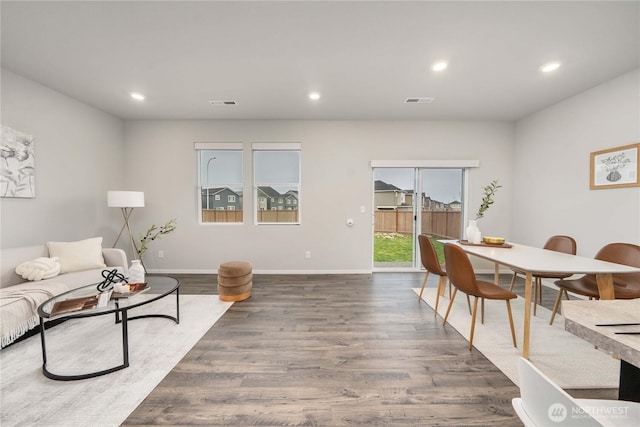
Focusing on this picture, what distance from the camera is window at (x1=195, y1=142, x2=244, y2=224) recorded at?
4.54 meters

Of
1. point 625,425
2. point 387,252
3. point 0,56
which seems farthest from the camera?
point 387,252

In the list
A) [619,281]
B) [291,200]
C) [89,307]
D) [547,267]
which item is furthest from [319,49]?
[619,281]

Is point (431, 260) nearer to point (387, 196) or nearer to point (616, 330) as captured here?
point (387, 196)

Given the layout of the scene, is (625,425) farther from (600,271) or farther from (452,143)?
(452,143)

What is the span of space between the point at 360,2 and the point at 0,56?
357 centimetres

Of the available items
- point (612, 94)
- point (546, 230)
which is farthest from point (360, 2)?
point (546, 230)

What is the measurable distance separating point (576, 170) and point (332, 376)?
13.6 ft

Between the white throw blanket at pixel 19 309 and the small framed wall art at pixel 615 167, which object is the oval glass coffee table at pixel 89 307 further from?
the small framed wall art at pixel 615 167

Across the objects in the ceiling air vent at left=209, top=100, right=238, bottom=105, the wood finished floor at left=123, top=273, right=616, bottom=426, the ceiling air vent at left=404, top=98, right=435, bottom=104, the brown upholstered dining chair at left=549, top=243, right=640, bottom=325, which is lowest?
the wood finished floor at left=123, top=273, right=616, bottom=426

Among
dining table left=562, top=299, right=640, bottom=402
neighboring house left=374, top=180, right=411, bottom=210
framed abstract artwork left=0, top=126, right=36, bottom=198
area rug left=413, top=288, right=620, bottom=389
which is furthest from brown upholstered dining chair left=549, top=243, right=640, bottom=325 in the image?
framed abstract artwork left=0, top=126, right=36, bottom=198

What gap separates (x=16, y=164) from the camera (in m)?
2.87

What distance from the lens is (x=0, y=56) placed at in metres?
2.53

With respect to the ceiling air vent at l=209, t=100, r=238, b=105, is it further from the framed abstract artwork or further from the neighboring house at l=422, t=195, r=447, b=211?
the neighboring house at l=422, t=195, r=447, b=211

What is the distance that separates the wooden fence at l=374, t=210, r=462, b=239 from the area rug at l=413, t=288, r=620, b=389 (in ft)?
6.28
